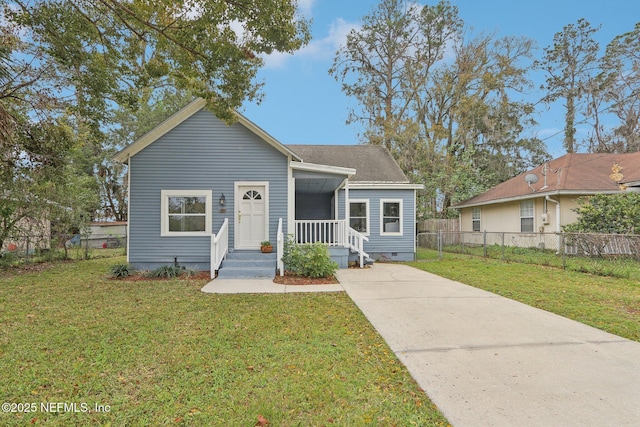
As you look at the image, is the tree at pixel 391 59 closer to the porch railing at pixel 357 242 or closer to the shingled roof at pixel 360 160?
the shingled roof at pixel 360 160

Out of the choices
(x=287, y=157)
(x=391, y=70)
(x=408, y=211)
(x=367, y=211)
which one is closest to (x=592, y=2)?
(x=391, y=70)

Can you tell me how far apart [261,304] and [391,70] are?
22496 millimetres

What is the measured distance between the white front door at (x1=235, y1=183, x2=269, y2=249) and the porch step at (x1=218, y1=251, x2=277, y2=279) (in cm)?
46

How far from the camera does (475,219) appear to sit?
725 inches

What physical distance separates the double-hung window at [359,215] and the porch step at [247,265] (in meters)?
4.71

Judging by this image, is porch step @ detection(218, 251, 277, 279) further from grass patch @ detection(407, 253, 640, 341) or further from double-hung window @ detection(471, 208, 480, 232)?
double-hung window @ detection(471, 208, 480, 232)

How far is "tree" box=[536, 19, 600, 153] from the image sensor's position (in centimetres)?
2255

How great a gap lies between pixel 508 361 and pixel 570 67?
28689mm

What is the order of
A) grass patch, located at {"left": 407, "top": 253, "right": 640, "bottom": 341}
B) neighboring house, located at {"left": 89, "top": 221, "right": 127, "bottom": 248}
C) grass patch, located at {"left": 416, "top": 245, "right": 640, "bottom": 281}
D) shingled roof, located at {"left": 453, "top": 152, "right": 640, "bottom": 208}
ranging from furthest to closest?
neighboring house, located at {"left": 89, "top": 221, "right": 127, "bottom": 248} → shingled roof, located at {"left": 453, "top": 152, "right": 640, "bottom": 208} → grass patch, located at {"left": 416, "top": 245, "right": 640, "bottom": 281} → grass patch, located at {"left": 407, "top": 253, "right": 640, "bottom": 341}

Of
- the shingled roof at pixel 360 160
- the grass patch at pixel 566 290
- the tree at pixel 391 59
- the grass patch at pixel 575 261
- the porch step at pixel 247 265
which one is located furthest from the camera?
the tree at pixel 391 59

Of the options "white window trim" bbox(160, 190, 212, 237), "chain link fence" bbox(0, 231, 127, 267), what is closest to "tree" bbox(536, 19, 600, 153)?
"white window trim" bbox(160, 190, 212, 237)

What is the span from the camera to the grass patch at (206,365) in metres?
Result: 2.44

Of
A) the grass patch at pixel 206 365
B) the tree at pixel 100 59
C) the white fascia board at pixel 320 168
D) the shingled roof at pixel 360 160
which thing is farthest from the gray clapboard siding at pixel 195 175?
the shingled roof at pixel 360 160

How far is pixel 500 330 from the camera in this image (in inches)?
168
